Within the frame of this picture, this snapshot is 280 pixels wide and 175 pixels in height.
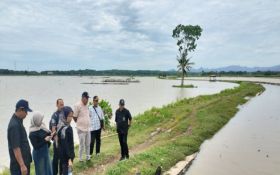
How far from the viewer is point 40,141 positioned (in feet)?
20.7

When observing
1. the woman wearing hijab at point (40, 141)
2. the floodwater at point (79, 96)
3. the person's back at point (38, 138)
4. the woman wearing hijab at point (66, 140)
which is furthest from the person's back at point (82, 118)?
the floodwater at point (79, 96)

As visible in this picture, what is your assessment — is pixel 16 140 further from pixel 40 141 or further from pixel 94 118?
pixel 94 118

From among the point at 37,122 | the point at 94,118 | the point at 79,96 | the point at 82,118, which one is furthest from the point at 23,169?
the point at 79,96

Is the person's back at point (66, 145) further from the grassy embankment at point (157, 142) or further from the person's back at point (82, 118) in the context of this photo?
the person's back at point (82, 118)

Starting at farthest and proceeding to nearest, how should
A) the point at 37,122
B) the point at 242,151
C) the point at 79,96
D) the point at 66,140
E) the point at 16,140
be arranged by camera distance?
the point at 79,96 < the point at 242,151 < the point at 66,140 < the point at 37,122 < the point at 16,140

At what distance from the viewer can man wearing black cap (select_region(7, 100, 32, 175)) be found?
5562 mm

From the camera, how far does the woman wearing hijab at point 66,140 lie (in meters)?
6.49

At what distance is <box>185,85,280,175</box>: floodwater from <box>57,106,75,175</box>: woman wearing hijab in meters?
4.42

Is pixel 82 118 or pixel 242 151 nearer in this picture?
pixel 82 118

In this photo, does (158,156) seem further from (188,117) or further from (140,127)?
(188,117)

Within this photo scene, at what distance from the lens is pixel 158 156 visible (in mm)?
10219

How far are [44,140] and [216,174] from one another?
5.55m

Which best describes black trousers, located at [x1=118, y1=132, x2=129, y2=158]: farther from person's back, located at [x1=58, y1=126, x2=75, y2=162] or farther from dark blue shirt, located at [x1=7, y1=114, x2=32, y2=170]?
dark blue shirt, located at [x1=7, y1=114, x2=32, y2=170]

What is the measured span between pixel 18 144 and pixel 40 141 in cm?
73
